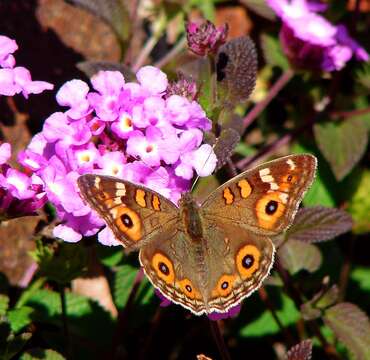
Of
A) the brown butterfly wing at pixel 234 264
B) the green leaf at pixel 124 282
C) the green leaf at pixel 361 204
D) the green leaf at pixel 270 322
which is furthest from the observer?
the green leaf at pixel 361 204

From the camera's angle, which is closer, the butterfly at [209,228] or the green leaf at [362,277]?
the butterfly at [209,228]

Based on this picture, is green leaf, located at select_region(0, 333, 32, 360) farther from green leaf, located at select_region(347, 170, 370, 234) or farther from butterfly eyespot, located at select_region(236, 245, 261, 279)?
green leaf, located at select_region(347, 170, 370, 234)

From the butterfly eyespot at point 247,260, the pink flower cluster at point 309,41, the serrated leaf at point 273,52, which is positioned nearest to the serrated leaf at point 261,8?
the serrated leaf at point 273,52

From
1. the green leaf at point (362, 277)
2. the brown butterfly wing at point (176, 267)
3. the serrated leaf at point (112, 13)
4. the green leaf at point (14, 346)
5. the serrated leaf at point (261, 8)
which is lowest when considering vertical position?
the green leaf at point (362, 277)

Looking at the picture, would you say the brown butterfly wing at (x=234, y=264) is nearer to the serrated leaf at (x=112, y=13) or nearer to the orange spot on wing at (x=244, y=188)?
the orange spot on wing at (x=244, y=188)

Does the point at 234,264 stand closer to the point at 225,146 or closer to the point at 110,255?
the point at 225,146

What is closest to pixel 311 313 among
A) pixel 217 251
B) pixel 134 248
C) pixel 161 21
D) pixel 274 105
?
pixel 217 251

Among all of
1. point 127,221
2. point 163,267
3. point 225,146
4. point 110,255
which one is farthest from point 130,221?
point 110,255
